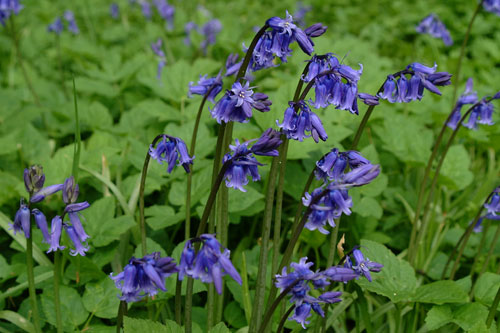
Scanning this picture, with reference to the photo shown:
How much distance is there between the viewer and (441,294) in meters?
2.46

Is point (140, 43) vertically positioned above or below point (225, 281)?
above

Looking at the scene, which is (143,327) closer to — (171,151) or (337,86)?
(171,151)

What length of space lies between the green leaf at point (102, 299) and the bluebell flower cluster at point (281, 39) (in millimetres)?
1441

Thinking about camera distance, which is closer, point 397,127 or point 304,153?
point 304,153

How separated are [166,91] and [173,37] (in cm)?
315

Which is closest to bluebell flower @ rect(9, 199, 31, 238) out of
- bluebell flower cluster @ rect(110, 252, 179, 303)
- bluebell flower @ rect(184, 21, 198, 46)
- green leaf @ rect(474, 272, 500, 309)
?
bluebell flower cluster @ rect(110, 252, 179, 303)

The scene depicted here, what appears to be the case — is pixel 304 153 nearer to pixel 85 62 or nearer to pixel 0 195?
pixel 0 195

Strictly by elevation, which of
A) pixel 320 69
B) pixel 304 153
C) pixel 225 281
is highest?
pixel 320 69

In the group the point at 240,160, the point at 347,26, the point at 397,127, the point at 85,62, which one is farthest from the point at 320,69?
the point at 347,26

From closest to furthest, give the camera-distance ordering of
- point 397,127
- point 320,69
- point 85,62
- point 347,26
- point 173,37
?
point 320,69 < point 397,127 < point 85,62 < point 173,37 < point 347,26

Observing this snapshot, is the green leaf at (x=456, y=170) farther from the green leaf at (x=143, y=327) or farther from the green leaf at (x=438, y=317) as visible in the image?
the green leaf at (x=143, y=327)

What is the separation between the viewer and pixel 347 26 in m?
8.15

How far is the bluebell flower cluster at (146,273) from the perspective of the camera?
1604 mm

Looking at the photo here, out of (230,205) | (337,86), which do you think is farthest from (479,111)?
(230,205)
